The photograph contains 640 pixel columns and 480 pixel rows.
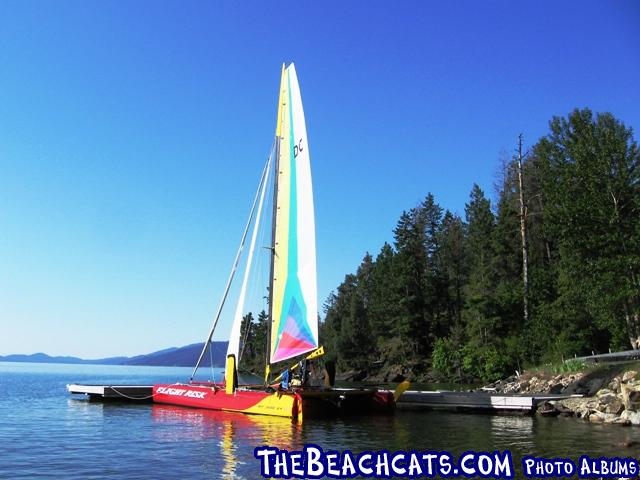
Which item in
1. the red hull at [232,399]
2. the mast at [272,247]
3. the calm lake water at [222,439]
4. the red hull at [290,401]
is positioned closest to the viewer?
the calm lake water at [222,439]

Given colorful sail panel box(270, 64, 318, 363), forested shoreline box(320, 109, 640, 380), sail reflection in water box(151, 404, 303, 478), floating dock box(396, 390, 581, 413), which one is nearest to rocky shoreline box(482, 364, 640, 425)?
floating dock box(396, 390, 581, 413)

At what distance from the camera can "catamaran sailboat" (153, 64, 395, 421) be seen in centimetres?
2631

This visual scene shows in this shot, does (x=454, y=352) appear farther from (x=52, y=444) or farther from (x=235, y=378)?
(x=52, y=444)

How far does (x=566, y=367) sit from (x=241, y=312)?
21.3m

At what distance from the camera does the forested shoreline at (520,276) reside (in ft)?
120

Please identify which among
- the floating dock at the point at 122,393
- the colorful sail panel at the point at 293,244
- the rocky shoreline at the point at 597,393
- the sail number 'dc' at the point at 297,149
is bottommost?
the floating dock at the point at 122,393

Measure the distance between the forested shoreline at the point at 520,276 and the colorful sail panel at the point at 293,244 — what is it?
7.69ft

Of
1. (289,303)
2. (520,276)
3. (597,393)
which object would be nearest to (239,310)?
(289,303)

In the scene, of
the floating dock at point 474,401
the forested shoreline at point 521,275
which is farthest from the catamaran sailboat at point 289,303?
the forested shoreline at point 521,275

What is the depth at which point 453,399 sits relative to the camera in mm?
31016

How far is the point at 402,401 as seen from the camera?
32969 millimetres

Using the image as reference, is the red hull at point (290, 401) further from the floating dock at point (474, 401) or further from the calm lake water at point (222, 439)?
the floating dock at point (474, 401)

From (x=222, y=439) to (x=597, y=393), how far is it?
19.1 metres

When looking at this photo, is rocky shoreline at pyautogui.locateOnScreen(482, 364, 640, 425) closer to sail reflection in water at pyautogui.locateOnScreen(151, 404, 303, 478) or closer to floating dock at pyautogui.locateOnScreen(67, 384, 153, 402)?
sail reflection in water at pyautogui.locateOnScreen(151, 404, 303, 478)
